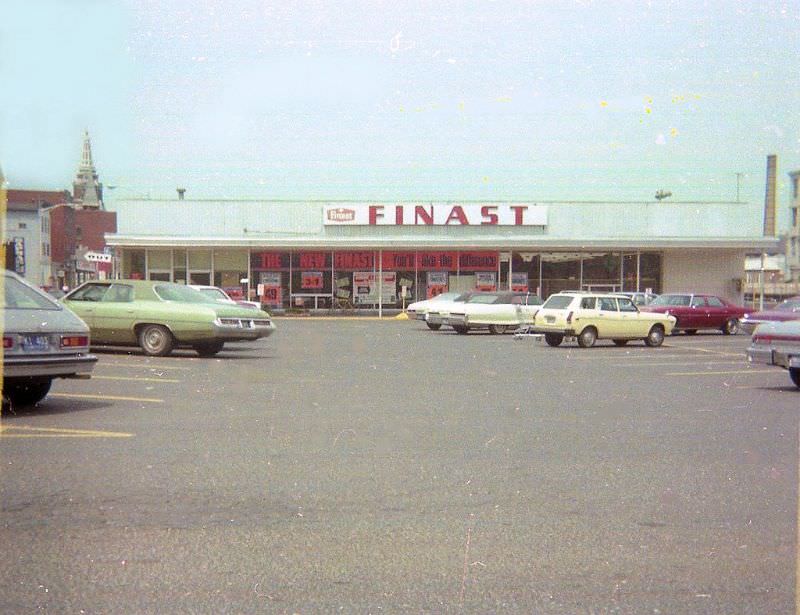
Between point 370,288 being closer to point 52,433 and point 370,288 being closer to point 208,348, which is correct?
point 208,348

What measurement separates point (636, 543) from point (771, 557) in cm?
72

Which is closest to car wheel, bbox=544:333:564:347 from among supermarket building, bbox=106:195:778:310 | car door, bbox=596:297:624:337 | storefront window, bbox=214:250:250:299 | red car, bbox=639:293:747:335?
car door, bbox=596:297:624:337

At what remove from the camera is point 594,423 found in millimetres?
8992

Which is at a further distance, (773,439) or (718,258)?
(718,258)

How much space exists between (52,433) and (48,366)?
1.36m

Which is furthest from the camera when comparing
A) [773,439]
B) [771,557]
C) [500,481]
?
[773,439]

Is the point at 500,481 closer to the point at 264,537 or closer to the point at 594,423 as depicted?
the point at 264,537

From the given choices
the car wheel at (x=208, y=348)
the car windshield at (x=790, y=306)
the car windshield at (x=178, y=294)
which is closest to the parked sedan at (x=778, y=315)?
the car windshield at (x=790, y=306)

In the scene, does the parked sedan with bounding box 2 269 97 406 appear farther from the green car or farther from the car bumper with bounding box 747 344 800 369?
the car bumper with bounding box 747 344 800 369

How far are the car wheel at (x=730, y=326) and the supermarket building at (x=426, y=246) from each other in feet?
39.9

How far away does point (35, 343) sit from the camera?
29.4 ft

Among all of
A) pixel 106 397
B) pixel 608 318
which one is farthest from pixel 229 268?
pixel 106 397

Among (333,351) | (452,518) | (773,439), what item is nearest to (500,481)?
(452,518)

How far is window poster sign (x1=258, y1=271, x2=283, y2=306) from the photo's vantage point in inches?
1674
